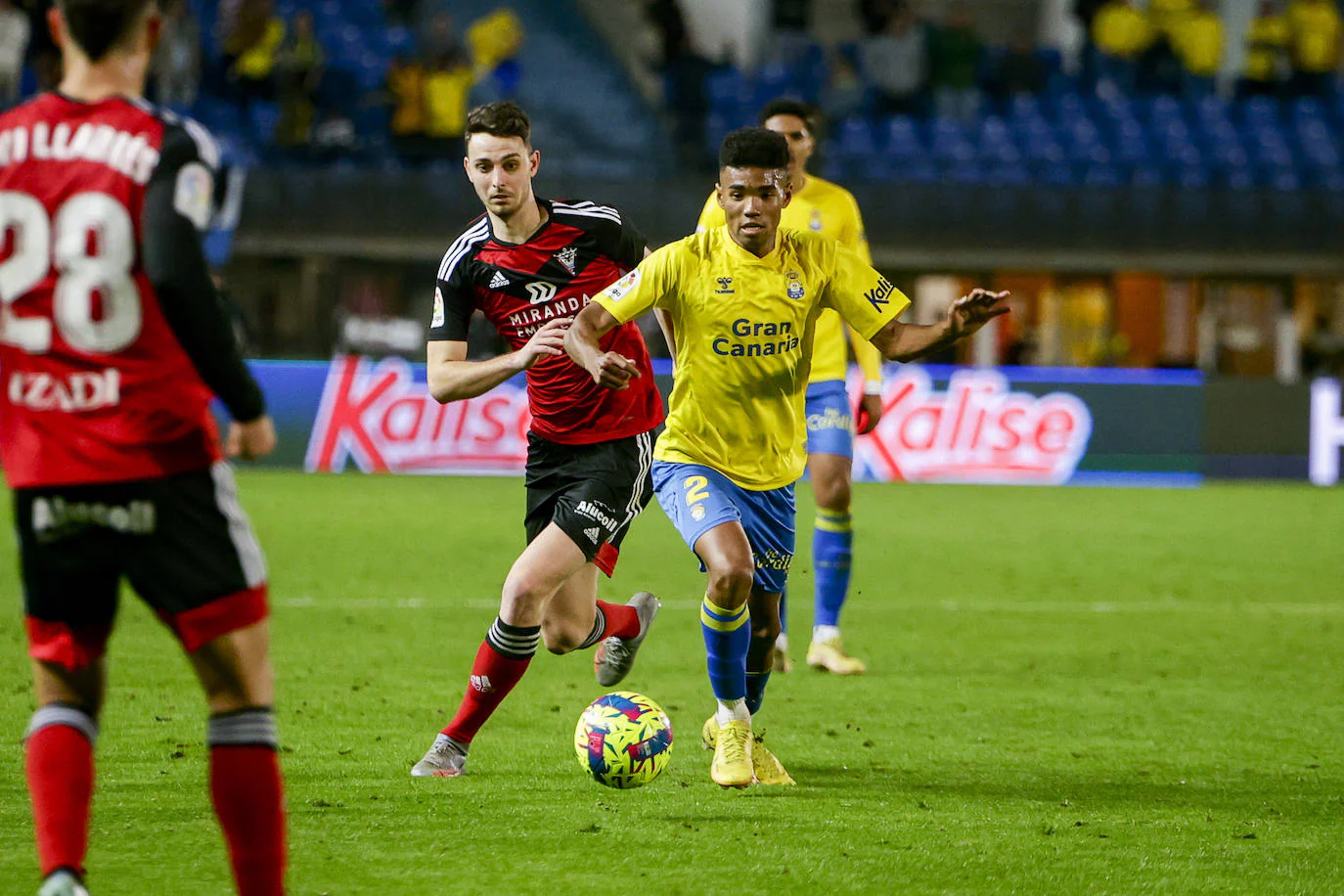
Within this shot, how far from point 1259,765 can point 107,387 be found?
4.01 metres

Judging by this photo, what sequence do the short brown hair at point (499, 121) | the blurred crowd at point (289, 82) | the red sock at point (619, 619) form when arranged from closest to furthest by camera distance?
the short brown hair at point (499, 121)
the red sock at point (619, 619)
the blurred crowd at point (289, 82)

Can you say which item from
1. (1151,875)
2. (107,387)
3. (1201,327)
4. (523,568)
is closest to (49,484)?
(107,387)

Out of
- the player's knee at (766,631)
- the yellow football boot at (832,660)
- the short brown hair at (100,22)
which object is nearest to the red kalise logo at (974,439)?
the yellow football boot at (832,660)

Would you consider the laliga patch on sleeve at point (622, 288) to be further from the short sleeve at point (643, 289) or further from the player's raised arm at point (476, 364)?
the player's raised arm at point (476, 364)

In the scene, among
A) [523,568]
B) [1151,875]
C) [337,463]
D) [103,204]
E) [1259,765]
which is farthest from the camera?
[337,463]

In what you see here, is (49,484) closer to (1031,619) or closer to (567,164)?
(1031,619)

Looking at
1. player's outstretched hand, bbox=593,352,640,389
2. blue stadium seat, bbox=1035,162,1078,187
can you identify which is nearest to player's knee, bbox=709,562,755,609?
player's outstretched hand, bbox=593,352,640,389

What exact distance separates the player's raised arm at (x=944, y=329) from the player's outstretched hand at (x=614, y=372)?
2.69 ft

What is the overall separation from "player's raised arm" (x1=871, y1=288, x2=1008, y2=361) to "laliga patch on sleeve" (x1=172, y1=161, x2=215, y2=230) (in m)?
2.11

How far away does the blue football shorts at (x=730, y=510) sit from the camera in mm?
5090

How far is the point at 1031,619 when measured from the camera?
891 cm

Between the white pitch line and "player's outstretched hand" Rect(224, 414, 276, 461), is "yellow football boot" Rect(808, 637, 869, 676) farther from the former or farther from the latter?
"player's outstretched hand" Rect(224, 414, 276, 461)

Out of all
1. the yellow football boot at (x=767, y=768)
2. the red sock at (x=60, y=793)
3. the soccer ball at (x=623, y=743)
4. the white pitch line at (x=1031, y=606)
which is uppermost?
the red sock at (x=60, y=793)

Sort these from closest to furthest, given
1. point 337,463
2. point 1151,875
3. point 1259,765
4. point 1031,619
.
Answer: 1. point 1151,875
2. point 1259,765
3. point 1031,619
4. point 337,463
